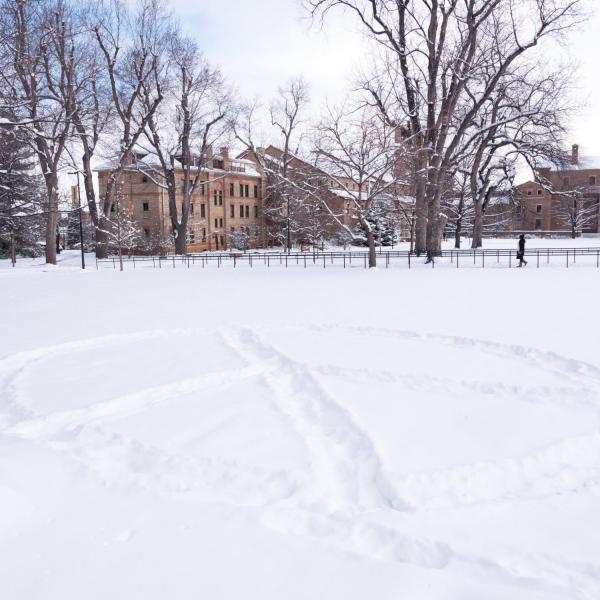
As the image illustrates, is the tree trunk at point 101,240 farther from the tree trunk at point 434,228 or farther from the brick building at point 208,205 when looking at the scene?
the tree trunk at point 434,228

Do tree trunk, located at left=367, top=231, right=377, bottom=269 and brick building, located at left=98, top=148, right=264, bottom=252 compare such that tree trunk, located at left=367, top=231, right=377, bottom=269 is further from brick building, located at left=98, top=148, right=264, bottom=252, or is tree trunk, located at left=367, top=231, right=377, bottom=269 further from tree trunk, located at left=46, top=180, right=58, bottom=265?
brick building, located at left=98, top=148, right=264, bottom=252

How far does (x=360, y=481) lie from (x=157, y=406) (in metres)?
3.20

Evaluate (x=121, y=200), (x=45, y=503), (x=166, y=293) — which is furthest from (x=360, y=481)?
(x=121, y=200)

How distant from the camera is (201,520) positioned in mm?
4430

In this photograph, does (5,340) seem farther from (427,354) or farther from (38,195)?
(38,195)

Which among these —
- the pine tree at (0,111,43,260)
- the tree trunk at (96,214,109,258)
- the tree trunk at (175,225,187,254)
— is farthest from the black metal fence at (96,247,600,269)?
the pine tree at (0,111,43,260)

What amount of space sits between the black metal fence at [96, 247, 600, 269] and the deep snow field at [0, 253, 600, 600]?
19101 mm

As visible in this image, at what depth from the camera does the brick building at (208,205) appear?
5234cm

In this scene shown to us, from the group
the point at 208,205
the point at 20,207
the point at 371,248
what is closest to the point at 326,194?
the point at 208,205

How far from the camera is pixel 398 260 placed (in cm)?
A: 3472

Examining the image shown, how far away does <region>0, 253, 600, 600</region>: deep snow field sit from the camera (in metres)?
3.79

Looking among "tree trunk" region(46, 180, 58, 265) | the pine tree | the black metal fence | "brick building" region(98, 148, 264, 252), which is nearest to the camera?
the black metal fence

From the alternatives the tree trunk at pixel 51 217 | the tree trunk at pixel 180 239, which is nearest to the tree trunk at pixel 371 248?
the tree trunk at pixel 51 217

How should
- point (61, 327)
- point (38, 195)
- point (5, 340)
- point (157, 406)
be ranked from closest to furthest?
point (157, 406) → point (5, 340) → point (61, 327) → point (38, 195)
